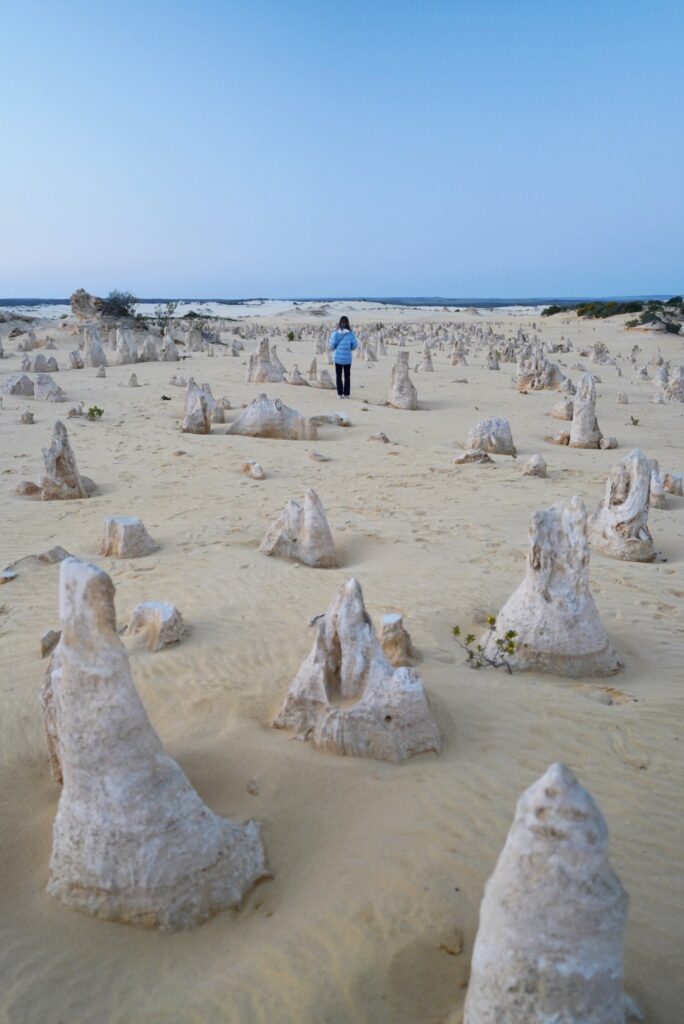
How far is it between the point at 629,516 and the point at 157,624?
4.47 metres

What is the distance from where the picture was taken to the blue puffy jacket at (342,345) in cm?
1543

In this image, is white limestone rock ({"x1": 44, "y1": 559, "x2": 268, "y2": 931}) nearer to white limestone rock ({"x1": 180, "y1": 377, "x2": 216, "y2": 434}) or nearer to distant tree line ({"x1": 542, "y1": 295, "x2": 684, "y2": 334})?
white limestone rock ({"x1": 180, "y1": 377, "x2": 216, "y2": 434})

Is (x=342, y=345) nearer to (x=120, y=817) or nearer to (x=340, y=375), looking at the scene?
(x=340, y=375)

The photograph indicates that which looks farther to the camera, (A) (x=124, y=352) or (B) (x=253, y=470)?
(A) (x=124, y=352)

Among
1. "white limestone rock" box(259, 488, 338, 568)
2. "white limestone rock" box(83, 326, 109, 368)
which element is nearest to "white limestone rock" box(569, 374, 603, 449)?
"white limestone rock" box(259, 488, 338, 568)

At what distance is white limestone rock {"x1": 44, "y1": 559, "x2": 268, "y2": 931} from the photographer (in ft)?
8.91

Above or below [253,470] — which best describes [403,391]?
above

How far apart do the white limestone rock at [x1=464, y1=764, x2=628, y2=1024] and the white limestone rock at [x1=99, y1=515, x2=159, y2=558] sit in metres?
5.26

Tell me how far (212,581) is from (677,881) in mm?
4067

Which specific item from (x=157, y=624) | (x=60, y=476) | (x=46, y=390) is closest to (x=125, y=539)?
(x=157, y=624)

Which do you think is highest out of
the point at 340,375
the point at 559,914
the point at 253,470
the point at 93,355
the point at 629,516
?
the point at 93,355

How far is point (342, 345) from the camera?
1558cm

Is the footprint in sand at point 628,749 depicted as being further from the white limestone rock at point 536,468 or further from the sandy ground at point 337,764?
the white limestone rock at point 536,468

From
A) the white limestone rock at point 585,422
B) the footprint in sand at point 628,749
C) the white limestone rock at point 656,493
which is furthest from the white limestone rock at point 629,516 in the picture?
the white limestone rock at point 585,422
